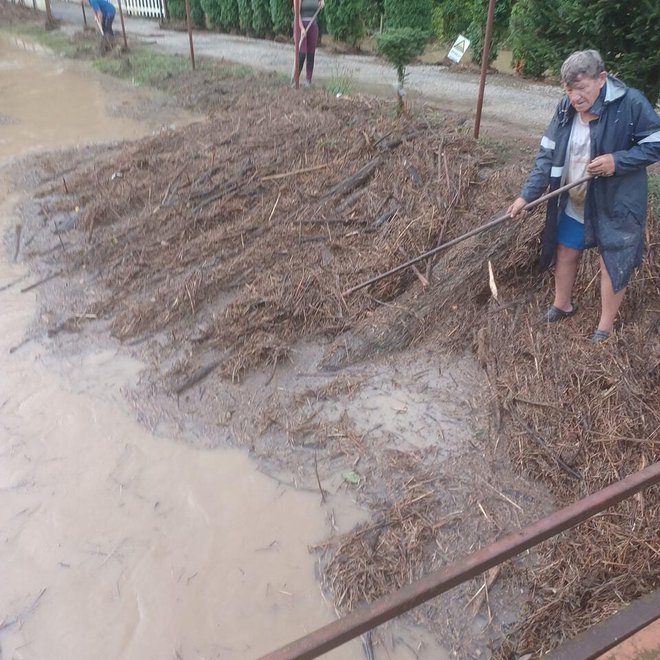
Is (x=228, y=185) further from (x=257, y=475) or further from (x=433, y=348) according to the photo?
(x=257, y=475)

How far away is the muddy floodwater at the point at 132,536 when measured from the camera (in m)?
3.19

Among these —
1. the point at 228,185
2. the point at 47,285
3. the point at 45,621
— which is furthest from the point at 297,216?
the point at 45,621

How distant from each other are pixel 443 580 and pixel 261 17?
16.7m

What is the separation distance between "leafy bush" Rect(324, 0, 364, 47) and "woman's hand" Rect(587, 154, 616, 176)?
11.9m

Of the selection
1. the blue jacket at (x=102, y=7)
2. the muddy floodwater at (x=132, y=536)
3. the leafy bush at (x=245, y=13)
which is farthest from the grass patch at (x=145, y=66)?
the muddy floodwater at (x=132, y=536)

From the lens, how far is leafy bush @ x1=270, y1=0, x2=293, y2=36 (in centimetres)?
1509

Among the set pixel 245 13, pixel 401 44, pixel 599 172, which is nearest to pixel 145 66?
pixel 245 13

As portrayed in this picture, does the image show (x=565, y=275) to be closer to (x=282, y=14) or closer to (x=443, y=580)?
(x=443, y=580)

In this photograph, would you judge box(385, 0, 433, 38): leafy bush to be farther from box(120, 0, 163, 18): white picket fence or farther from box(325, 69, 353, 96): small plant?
box(120, 0, 163, 18): white picket fence

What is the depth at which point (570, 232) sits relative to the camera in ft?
12.9

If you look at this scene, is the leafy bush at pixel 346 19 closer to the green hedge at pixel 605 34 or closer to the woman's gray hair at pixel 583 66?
the green hedge at pixel 605 34

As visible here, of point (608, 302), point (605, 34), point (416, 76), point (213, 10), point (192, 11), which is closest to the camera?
point (608, 302)

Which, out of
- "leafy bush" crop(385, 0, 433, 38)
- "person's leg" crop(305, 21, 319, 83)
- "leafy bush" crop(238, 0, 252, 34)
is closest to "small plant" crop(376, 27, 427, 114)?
"person's leg" crop(305, 21, 319, 83)

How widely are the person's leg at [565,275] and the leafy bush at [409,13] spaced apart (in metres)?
10.1
